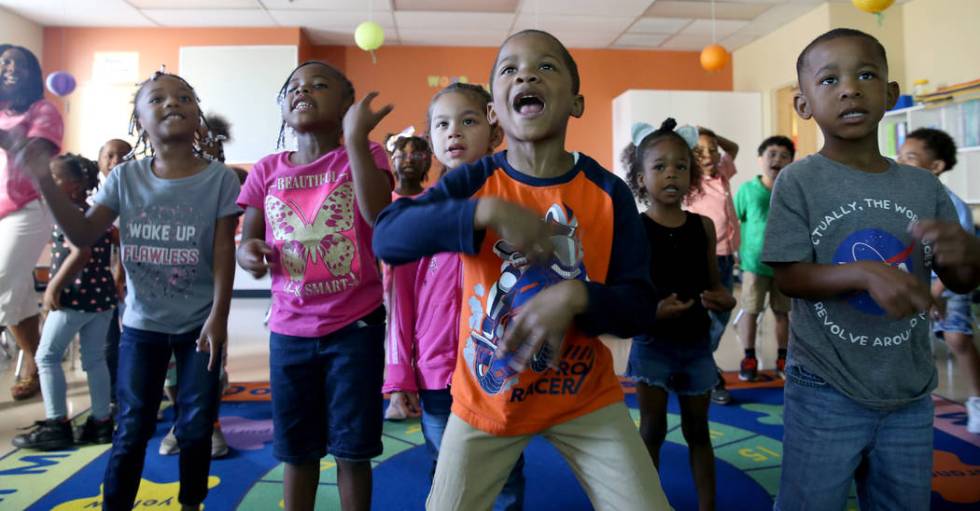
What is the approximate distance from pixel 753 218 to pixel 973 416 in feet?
5.00

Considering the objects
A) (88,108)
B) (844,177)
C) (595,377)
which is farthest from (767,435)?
(88,108)

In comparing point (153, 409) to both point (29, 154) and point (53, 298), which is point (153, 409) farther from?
point (53, 298)

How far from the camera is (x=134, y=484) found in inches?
62.0

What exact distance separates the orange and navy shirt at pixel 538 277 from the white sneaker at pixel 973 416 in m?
2.41

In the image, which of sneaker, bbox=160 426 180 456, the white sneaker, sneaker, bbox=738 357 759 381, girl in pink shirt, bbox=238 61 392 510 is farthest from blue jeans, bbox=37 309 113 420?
the white sneaker

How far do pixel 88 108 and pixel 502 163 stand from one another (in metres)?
7.35

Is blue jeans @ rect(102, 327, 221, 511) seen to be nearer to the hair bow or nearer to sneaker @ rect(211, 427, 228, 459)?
sneaker @ rect(211, 427, 228, 459)

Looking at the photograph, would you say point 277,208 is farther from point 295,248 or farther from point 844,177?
point 844,177

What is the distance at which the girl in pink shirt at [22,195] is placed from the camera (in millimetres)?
1933

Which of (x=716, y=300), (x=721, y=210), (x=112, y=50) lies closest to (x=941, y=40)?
(x=721, y=210)

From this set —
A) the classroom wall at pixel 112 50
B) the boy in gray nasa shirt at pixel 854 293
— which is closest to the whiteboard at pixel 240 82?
the classroom wall at pixel 112 50

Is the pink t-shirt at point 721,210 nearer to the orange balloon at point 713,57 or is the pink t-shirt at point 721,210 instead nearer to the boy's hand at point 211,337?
the orange balloon at point 713,57

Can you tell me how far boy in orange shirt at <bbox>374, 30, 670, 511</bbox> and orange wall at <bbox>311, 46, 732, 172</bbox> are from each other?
657 centimetres

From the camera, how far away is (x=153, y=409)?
1.61m
